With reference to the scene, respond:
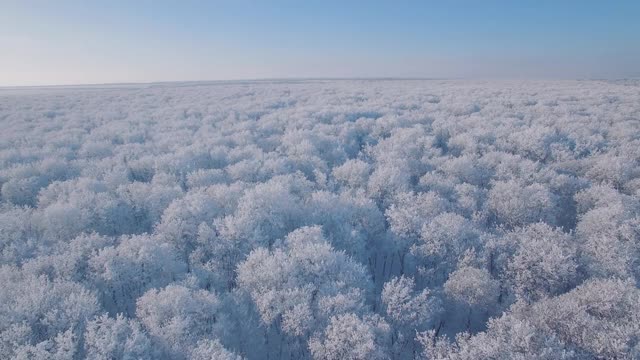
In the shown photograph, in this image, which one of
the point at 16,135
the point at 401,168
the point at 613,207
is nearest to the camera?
the point at 613,207

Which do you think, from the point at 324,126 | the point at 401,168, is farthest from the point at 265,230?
the point at 324,126

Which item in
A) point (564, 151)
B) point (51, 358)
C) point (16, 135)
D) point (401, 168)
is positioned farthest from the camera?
point (16, 135)

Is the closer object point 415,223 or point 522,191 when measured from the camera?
point 415,223

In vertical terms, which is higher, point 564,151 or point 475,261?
point 564,151

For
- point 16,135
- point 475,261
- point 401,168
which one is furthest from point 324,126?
point 16,135

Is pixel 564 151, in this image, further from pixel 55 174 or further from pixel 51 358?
pixel 55 174

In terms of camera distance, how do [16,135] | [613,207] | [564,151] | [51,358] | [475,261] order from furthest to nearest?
[16,135] → [564,151] → [613,207] → [475,261] → [51,358]

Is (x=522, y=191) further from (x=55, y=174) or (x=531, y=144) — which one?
(x=55, y=174)
